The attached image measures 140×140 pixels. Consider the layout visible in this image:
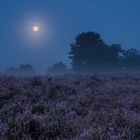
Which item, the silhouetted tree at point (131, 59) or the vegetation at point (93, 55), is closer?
the vegetation at point (93, 55)

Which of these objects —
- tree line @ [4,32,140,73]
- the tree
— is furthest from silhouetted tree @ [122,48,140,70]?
the tree

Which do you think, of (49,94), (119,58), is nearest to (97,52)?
(119,58)

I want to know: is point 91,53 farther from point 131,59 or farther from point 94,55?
point 131,59

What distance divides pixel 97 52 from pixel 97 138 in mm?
51991

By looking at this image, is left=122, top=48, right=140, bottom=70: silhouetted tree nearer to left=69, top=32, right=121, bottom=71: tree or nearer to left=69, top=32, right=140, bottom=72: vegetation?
left=69, top=32, right=140, bottom=72: vegetation

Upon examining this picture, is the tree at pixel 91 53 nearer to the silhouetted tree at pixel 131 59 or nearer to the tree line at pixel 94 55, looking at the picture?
the tree line at pixel 94 55

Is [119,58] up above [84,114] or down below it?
above

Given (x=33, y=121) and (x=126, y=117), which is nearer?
(x=33, y=121)

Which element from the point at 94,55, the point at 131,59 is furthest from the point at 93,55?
the point at 131,59

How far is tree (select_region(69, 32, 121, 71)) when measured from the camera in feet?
187

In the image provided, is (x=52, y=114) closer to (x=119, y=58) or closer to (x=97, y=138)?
(x=97, y=138)

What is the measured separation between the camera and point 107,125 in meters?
6.40

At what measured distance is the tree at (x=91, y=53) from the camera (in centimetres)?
5703

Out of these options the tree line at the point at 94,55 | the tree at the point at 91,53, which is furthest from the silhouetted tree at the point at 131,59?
the tree at the point at 91,53
